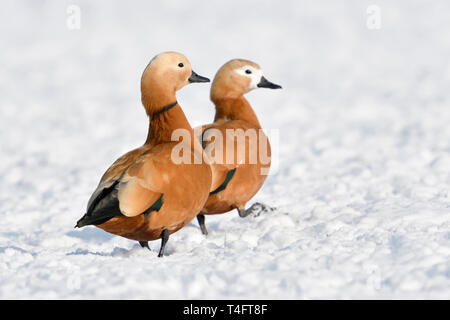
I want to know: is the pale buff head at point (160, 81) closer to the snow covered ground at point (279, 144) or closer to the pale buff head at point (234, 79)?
the snow covered ground at point (279, 144)

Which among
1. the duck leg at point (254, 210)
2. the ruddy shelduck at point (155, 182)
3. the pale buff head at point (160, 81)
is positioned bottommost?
the duck leg at point (254, 210)

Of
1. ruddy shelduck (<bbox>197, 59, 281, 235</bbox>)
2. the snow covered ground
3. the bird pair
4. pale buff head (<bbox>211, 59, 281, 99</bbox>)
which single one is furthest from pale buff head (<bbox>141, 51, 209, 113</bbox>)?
pale buff head (<bbox>211, 59, 281, 99</bbox>)

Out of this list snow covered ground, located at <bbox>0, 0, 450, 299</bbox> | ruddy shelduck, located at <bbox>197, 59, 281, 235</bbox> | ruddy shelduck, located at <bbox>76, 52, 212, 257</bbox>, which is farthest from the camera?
ruddy shelduck, located at <bbox>197, 59, 281, 235</bbox>

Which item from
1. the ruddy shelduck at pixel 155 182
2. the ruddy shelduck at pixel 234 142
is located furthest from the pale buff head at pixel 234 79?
the ruddy shelduck at pixel 155 182

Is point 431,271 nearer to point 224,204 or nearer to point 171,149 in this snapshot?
point 171,149

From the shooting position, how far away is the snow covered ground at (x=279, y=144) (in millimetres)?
3854

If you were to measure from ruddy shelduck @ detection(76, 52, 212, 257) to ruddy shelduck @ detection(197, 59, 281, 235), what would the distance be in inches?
27.0

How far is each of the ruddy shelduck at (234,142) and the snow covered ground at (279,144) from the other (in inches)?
9.0

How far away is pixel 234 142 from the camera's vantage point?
5.73m

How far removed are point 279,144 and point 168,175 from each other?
5.58 meters

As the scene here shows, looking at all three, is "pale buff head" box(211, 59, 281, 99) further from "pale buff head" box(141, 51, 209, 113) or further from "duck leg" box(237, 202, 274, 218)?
"pale buff head" box(141, 51, 209, 113)

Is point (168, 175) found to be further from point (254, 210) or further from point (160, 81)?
point (254, 210)

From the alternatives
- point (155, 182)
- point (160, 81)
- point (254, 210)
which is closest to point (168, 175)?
point (155, 182)

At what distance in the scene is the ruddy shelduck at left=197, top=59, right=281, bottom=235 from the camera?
5.61 metres
